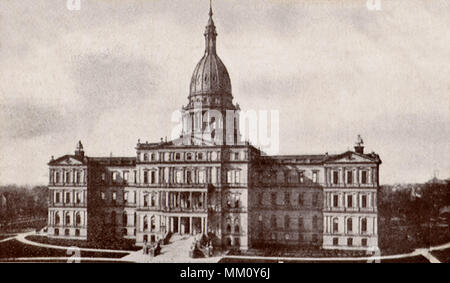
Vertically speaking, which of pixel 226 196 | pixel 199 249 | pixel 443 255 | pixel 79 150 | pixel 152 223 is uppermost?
pixel 79 150

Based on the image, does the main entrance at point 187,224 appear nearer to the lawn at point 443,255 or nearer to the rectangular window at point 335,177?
the rectangular window at point 335,177

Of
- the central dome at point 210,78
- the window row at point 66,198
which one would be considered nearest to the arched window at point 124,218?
the window row at point 66,198

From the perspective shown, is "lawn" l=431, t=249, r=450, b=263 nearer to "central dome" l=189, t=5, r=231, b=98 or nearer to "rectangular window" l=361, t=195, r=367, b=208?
"rectangular window" l=361, t=195, r=367, b=208

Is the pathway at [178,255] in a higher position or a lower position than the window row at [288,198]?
lower

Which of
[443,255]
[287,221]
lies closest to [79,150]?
[287,221]

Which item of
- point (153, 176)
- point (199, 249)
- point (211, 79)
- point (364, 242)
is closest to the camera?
point (199, 249)

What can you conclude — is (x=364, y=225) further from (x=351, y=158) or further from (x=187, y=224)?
(x=187, y=224)

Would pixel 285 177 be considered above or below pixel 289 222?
above
